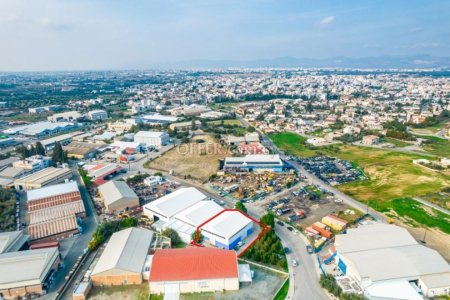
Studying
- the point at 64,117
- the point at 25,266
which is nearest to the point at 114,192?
the point at 25,266

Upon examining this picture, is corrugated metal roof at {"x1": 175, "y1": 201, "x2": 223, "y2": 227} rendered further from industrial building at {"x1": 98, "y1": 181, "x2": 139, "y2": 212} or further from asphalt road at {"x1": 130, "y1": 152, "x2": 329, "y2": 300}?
industrial building at {"x1": 98, "y1": 181, "x2": 139, "y2": 212}

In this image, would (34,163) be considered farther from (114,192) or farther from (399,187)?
(399,187)

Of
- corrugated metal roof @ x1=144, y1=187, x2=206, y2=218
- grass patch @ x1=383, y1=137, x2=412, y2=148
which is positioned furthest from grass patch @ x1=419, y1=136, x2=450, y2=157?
corrugated metal roof @ x1=144, y1=187, x2=206, y2=218

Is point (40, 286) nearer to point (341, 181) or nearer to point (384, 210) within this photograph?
point (384, 210)

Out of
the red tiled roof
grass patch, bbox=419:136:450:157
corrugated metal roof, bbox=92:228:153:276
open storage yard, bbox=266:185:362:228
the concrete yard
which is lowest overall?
grass patch, bbox=419:136:450:157

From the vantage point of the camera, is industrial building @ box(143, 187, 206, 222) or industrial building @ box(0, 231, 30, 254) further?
industrial building @ box(143, 187, 206, 222)

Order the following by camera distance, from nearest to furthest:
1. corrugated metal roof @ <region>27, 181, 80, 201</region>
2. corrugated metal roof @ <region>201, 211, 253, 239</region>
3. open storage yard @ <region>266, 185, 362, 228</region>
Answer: corrugated metal roof @ <region>201, 211, 253, 239</region>
open storage yard @ <region>266, 185, 362, 228</region>
corrugated metal roof @ <region>27, 181, 80, 201</region>

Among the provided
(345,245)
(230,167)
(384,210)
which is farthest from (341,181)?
(345,245)
